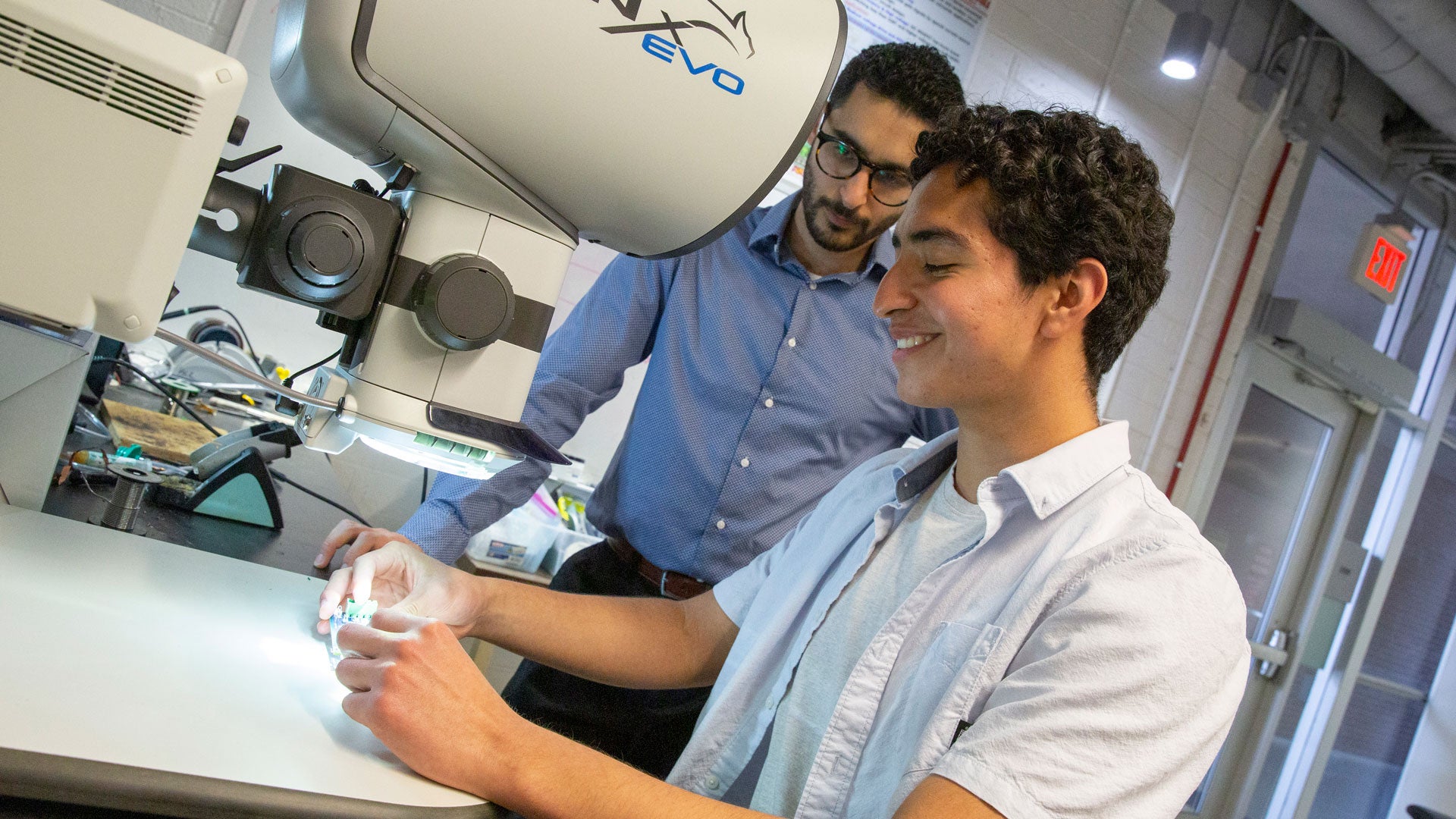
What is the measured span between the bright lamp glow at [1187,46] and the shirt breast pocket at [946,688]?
2.96m

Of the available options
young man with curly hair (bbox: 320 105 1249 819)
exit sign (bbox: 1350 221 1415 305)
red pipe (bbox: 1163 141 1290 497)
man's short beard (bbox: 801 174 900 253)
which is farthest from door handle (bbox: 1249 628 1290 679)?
young man with curly hair (bbox: 320 105 1249 819)

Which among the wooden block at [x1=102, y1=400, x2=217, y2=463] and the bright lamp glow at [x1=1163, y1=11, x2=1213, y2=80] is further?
the bright lamp glow at [x1=1163, y1=11, x2=1213, y2=80]

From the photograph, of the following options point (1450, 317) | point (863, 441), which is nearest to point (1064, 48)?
point (863, 441)

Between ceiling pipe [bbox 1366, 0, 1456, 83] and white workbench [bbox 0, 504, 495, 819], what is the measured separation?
3.83 meters

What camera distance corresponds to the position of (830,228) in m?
1.56

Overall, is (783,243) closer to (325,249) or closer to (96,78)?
(325,249)

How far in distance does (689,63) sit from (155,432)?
1.23 meters

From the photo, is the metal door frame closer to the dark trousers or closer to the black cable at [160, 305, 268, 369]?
the dark trousers

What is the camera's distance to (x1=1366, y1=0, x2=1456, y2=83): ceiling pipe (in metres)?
3.22

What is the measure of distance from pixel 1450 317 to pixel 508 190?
5581mm

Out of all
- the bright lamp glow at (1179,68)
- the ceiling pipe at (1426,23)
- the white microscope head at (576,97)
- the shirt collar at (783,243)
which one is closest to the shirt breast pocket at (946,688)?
the white microscope head at (576,97)

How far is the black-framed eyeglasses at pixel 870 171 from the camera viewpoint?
58.4 inches

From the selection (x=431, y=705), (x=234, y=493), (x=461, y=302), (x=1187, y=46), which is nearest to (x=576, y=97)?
(x=461, y=302)

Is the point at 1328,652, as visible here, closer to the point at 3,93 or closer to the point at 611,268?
the point at 611,268
